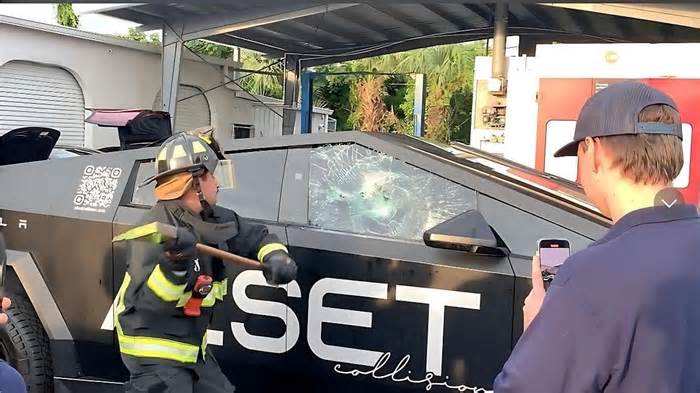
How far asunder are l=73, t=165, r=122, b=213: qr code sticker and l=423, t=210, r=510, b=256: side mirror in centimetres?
149

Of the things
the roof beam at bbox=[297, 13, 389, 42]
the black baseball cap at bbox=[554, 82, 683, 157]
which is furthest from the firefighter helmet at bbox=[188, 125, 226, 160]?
the roof beam at bbox=[297, 13, 389, 42]

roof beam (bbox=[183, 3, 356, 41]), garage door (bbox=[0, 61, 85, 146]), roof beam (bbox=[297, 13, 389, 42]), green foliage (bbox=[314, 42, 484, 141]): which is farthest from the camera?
green foliage (bbox=[314, 42, 484, 141])

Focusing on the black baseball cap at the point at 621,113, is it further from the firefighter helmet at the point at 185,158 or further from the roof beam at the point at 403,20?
the roof beam at the point at 403,20

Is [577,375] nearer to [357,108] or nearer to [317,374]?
[317,374]

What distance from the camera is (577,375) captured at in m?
1.15

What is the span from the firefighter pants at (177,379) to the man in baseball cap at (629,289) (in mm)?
1533

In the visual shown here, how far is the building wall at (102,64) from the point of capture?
11.9m

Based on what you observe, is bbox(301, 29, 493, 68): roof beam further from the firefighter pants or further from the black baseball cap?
the black baseball cap

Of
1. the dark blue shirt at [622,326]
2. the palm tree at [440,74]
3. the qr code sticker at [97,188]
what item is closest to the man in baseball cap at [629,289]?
the dark blue shirt at [622,326]

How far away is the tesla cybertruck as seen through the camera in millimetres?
2873

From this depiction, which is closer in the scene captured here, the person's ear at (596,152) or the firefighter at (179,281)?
the person's ear at (596,152)

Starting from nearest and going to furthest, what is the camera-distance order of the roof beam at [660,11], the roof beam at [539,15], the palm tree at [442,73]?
the roof beam at [660,11] < the roof beam at [539,15] < the palm tree at [442,73]

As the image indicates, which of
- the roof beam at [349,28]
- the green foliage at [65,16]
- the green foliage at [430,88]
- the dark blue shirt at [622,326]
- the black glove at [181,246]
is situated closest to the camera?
the dark blue shirt at [622,326]

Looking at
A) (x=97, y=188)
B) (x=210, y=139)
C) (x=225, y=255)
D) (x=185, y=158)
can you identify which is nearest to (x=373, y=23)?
(x=97, y=188)
